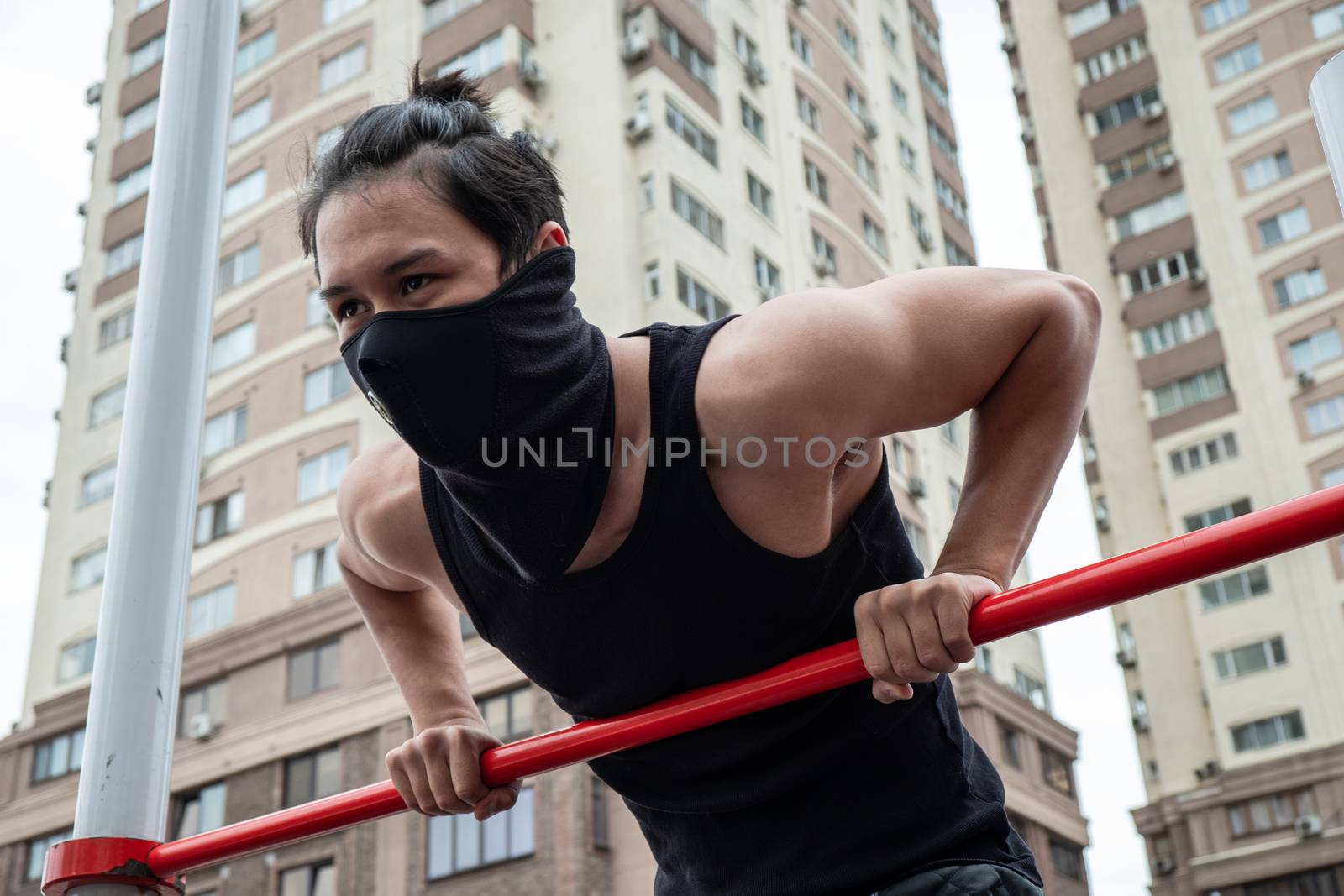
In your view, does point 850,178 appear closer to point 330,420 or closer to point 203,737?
point 330,420

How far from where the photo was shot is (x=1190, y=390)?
1282 inches

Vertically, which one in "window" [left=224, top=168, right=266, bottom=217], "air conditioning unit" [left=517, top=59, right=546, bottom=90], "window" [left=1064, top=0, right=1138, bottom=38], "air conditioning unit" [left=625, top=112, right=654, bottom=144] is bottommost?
"air conditioning unit" [left=625, top=112, right=654, bottom=144]

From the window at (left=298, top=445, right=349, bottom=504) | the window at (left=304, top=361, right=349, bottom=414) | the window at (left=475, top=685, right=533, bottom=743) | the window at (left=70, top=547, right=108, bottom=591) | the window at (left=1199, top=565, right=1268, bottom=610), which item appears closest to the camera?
the window at (left=475, top=685, right=533, bottom=743)

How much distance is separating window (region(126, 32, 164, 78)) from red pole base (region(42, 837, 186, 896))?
31628 mm

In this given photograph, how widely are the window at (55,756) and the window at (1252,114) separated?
26.3m

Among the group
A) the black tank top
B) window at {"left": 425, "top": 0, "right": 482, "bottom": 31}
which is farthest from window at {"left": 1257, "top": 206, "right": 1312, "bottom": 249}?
the black tank top

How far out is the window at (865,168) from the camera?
3103 cm

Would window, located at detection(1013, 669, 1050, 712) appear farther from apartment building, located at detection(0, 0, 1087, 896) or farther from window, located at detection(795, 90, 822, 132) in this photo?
window, located at detection(795, 90, 822, 132)

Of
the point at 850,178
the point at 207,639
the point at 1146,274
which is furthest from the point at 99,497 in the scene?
the point at 1146,274

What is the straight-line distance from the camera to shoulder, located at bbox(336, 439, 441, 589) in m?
2.48

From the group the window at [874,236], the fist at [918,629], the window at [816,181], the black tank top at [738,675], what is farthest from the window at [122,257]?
the fist at [918,629]

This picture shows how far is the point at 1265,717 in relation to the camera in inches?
1156

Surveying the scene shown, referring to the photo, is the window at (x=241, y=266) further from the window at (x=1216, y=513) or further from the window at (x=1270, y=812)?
the window at (x=1270, y=812)

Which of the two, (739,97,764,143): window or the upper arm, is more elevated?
(739,97,764,143): window
